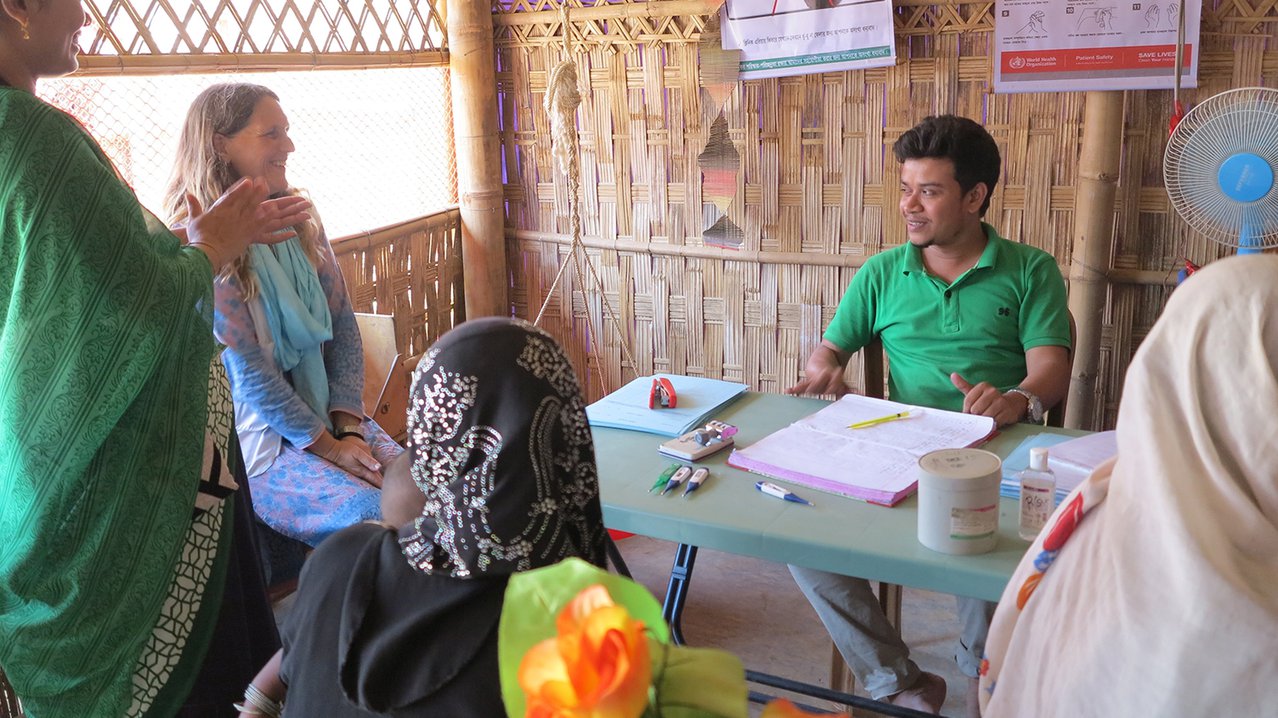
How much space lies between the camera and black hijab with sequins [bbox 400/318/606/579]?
1.02 m

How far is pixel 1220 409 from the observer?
39.2 inches

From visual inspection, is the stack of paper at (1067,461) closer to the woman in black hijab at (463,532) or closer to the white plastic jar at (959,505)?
the white plastic jar at (959,505)

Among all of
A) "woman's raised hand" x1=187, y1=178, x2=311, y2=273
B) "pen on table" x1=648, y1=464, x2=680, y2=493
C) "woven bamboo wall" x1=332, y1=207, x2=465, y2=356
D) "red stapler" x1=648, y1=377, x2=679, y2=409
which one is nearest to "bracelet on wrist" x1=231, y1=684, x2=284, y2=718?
"pen on table" x1=648, y1=464, x2=680, y2=493

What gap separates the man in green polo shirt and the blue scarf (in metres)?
1.07

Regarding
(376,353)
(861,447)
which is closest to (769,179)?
(376,353)

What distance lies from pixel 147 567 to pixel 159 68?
1.38 meters

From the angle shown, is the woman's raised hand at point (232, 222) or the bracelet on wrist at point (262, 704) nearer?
the bracelet on wrist at point (262, 704)

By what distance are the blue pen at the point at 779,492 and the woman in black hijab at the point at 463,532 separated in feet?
1.96

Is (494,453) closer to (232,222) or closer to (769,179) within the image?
(232,222)

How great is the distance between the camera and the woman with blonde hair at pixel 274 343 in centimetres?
216

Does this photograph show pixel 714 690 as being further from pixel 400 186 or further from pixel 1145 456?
pixel 400 186

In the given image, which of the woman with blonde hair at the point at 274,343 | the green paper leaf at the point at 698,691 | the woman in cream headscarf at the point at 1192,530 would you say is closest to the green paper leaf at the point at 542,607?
the green paper leaf at the point at 698,691

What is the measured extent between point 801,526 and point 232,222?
1.06m

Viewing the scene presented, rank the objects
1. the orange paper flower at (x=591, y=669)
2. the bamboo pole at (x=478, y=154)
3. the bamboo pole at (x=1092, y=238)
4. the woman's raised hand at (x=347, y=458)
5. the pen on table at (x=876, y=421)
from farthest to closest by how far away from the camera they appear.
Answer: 1. the bamboo pole at (x=478, y=154)
2. the bamboo pole at (x=1092, y=238)
3. the woman's raised hand at (x=347, y=458)
4. the pen on table at (x=876, y=421)
5. the orange paper flower at (x=591, y=669)
